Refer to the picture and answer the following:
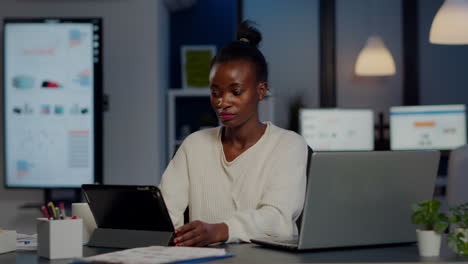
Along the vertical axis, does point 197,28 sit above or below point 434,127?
above

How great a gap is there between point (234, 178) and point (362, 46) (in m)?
4.41

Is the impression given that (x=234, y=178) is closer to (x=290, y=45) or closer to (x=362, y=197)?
(x=362, y=197)

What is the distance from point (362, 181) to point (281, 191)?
15.8 inches

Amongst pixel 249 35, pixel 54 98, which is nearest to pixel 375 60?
pixel 54 98

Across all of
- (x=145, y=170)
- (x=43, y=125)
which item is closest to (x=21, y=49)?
(x=43, y=125)

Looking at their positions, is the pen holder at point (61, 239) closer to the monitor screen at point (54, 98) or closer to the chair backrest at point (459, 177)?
the chair backrest at point (459, 177)

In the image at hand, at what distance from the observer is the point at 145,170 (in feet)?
14.0

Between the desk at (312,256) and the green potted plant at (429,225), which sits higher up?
the green potted plant at (429,225)

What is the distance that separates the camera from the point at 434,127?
5.65 metres

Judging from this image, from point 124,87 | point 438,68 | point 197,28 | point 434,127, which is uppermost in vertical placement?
point 197,28

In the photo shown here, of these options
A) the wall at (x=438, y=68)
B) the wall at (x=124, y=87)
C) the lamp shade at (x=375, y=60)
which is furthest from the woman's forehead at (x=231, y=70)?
the wall at (x=438, y=68)

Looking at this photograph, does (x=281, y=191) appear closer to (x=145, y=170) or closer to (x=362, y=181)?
(x=362, y=181)

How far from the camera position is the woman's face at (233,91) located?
2.07 meters

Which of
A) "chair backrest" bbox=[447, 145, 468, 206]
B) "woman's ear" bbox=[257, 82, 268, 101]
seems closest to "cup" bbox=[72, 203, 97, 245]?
"woman's ear" bbox=[257, 82, 268, 101]
